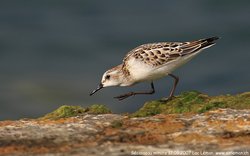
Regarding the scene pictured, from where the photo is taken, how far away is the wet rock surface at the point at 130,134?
7184 mm

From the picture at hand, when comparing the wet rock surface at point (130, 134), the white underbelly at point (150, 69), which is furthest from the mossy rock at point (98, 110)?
the white underbelly at point (150, 69)

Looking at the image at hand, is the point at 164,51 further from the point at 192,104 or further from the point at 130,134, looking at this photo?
the point at 130,134

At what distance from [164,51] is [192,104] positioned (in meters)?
4.51

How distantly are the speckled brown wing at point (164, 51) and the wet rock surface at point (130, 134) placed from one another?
502cm

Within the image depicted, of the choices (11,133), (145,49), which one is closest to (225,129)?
(11,133)

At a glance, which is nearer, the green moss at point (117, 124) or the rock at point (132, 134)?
the rock at point (132, 134)

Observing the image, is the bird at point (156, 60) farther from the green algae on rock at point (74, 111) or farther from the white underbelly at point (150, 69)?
the green algae on rock at point (74, 111)

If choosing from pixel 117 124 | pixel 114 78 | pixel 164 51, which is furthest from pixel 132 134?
pixel 114 78

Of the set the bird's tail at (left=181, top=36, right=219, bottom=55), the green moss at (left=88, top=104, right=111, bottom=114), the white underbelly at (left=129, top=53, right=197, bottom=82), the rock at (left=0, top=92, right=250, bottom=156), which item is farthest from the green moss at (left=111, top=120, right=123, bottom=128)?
the bird's tail at (left=181, top=36, right=219, bottom=55)

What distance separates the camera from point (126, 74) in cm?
1429

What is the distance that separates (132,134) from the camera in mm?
7809

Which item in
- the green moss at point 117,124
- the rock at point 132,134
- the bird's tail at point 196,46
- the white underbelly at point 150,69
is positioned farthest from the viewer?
the bird's tail at point 196,46

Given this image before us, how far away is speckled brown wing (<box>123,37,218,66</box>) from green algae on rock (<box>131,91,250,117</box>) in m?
3.83

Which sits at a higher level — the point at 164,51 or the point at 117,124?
the point at 164,51
